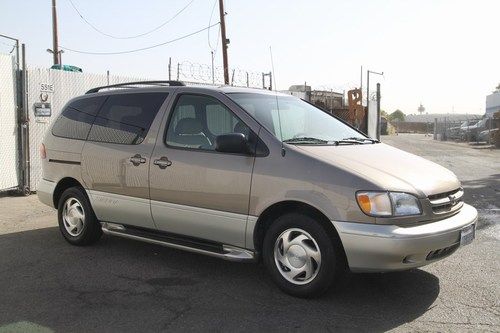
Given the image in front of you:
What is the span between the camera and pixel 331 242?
4.29 metres

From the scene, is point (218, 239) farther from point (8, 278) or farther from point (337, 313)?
point (8, 278)

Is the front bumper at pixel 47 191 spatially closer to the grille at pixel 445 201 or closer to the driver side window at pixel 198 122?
the driver side window at pixel 198 122

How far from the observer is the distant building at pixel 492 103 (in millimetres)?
55275

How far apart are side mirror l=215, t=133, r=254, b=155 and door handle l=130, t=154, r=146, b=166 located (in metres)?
1.07

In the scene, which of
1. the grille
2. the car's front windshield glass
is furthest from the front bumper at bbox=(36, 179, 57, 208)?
the grille

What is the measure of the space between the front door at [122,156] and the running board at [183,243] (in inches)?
3.2

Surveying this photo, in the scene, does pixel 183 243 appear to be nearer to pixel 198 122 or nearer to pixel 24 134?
pixel 198 122

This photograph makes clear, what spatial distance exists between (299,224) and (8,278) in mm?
2861

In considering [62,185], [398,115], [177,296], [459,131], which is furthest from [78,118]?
[398,115]

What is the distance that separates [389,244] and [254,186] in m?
1.25

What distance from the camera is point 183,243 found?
515cm

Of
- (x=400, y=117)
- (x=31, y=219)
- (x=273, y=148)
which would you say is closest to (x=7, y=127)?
(x=31, y=219)

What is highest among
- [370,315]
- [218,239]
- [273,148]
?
[273,148]

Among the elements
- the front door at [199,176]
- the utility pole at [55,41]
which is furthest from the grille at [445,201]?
the utility pole at [55,41]
